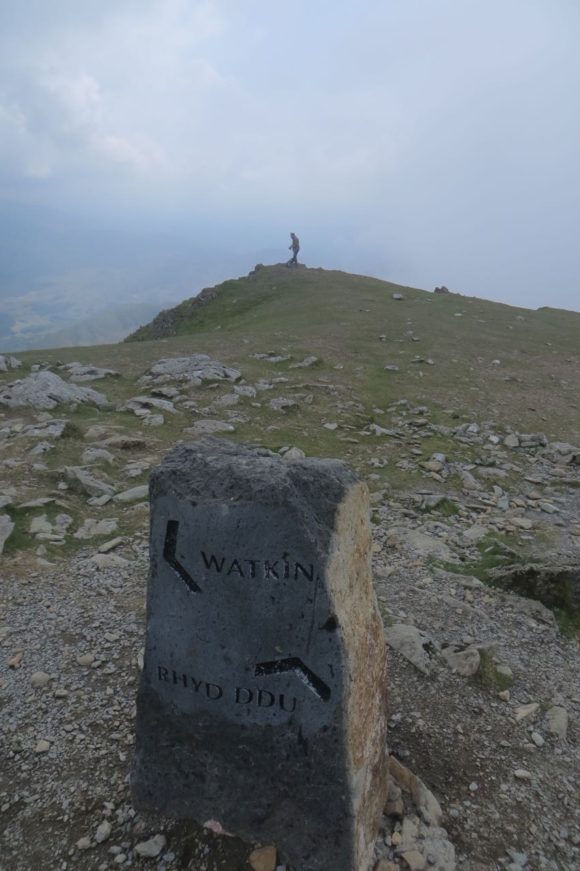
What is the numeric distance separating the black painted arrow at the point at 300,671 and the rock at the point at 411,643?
10.5 feet

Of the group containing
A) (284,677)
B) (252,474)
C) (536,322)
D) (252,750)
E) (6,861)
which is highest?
(536,322)

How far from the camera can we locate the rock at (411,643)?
7023 millimetres

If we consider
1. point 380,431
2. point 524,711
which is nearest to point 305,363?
point 380,431

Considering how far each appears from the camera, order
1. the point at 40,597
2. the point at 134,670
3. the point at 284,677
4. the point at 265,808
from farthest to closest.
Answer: the point at 40,597 → the point at 134,670 → the point at 265,808 → the point at 284,677

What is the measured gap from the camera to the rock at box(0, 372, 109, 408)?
15625mm

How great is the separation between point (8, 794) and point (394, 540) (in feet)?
22.5

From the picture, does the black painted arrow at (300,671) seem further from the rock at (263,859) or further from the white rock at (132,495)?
the white rock at (132,495)

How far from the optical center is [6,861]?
456 cm

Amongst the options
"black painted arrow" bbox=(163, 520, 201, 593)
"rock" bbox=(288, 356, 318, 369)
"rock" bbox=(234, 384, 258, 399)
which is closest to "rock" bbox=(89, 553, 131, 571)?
"black painted arrow" bbox=(163, 520, 201, 593)

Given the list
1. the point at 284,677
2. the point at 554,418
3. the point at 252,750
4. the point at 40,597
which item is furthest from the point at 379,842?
the point at 554,418

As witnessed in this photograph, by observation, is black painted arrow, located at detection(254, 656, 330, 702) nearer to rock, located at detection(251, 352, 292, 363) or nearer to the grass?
the grass

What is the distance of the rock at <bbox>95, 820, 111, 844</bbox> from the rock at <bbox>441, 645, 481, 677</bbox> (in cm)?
416

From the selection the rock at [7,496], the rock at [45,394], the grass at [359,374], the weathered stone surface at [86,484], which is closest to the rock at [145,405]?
the grass at [359,374]

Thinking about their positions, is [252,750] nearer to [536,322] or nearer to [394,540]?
[394,540]
